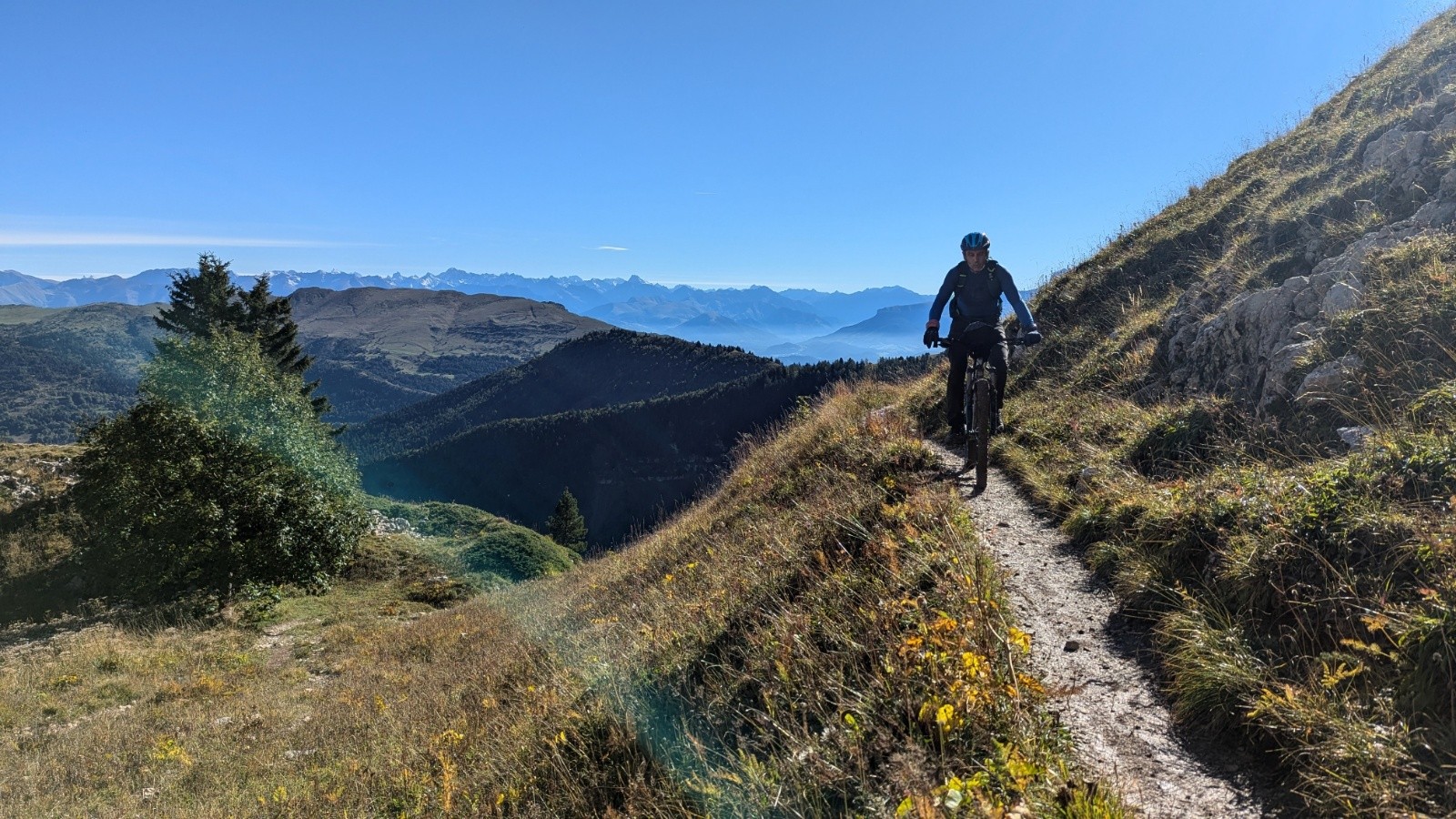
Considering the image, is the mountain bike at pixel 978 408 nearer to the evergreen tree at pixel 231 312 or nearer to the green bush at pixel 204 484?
the green bush at pixel 204 484

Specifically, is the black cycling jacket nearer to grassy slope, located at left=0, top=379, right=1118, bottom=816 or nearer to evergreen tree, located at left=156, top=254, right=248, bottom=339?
grassy slope, located at left=0, top=379, right=1118, bottom=816

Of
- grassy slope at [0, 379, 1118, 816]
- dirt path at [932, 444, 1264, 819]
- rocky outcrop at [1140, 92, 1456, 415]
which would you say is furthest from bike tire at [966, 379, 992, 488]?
rocky outcrop at [1140, 92, 1456, 415]

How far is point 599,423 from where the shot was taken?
156375 mm

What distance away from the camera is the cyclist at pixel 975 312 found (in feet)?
25.2

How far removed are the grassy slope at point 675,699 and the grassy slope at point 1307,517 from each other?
993 mm

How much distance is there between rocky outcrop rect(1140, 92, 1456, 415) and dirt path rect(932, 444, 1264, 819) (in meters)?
3.11

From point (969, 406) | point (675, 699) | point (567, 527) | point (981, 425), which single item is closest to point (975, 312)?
point (969, 406)

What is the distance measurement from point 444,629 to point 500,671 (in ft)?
24.1

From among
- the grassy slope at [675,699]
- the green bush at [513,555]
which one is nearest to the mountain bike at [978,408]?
the grassy slope at [675,699]

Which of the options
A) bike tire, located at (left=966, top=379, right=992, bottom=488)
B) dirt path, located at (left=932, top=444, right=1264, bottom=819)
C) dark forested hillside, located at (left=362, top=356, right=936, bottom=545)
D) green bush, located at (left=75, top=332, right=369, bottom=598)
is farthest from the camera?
dark forested hillside, located at (left=362, top=356, right=936, bottom=545)

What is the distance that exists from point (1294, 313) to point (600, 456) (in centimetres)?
14952

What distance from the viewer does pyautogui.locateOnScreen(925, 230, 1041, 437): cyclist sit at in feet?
25.2

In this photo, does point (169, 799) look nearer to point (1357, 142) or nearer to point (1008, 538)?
point (1008, 538)

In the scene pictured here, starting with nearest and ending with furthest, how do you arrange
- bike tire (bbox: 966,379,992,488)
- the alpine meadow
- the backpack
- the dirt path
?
the dirt path
the alpine meadow
bike tire (bbox: 966,379,992,488)
the backpack
